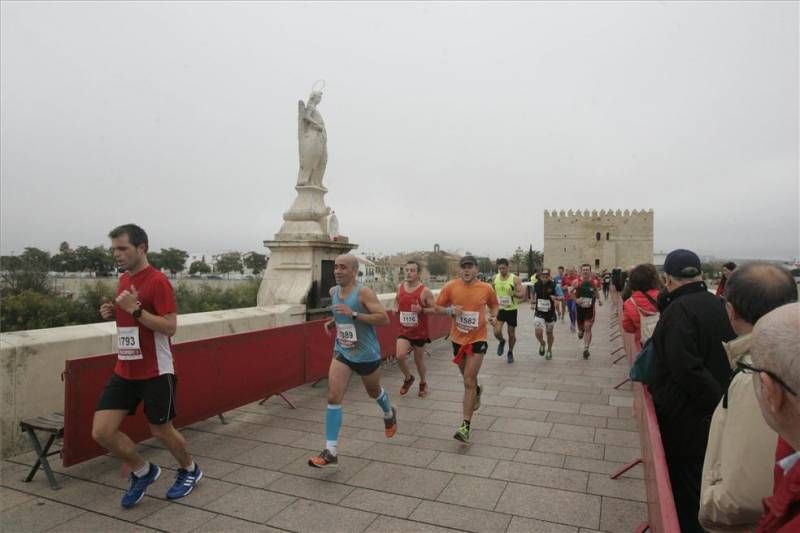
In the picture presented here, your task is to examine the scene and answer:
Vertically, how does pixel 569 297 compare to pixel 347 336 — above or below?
below

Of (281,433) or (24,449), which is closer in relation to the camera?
(24,449)

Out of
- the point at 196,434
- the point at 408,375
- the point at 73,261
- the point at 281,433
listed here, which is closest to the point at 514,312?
the point at 408,375

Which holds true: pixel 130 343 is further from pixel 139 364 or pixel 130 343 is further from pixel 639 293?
pixel 639 293

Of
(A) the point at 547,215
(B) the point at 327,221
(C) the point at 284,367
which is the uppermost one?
(A) the point at 547,215

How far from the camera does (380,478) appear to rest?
175 inches

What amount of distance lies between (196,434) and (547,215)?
86355 mm

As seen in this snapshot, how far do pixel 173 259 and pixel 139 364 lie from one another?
138ft

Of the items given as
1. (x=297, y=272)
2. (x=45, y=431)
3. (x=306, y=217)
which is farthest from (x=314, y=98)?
A: (x=45, y=431)

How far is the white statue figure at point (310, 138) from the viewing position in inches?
422

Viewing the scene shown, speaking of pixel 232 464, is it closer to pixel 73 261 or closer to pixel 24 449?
pixel 24 449

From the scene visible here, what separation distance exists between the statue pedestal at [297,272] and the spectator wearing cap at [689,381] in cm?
723

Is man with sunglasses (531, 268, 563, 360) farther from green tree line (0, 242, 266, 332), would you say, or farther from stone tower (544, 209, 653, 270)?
stone tower (544, 209, 653, 270)

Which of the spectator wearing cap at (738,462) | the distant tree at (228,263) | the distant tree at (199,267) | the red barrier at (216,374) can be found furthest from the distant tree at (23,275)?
the distant tree at (228,263)

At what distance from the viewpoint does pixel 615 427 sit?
586 cm
